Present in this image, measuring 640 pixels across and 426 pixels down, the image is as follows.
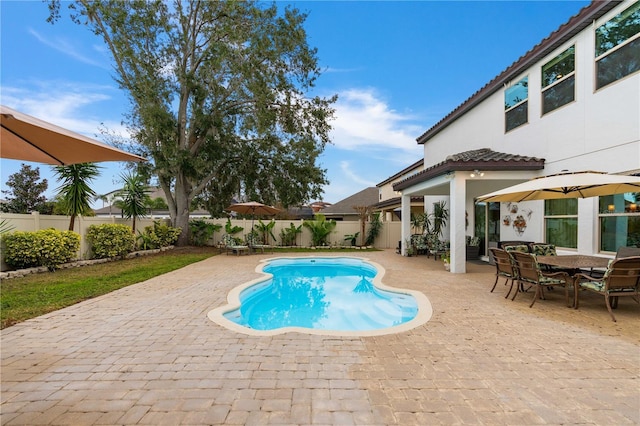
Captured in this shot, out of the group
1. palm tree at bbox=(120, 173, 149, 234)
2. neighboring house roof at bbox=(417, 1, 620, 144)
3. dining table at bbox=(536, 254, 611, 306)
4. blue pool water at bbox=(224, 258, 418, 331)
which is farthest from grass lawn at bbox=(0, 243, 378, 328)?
neighboring house roof at bbox=(417, 1, 620, 144)

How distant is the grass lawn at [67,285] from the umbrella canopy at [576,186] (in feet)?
34.2

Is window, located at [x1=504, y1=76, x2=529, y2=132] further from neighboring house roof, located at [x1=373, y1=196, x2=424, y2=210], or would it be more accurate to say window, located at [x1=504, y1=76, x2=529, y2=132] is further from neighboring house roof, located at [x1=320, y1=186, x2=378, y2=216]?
neighboring house roof, located at [x1=320, y1=186, x2=378, y2=216]

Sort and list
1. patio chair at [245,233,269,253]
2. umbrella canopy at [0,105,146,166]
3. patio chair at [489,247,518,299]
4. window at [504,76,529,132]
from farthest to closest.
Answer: patio chair at [245,233,269,253]
window at [504,76,529,132]
patio chair at [489,247,518,299]
umbrella canopy at [0,105,146,166]

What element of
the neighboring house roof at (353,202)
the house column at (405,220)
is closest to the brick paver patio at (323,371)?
the house column at (405,220)

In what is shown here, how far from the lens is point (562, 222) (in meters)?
9.72

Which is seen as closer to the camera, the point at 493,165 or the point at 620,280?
the point at 620,280

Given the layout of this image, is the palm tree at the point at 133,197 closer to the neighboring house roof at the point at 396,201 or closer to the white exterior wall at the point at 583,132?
the neighboring house roof at the point at 396,201

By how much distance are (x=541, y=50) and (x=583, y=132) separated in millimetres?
3333

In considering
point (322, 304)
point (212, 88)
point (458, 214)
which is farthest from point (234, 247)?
point (458, 214)

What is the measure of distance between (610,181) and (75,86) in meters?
18.9

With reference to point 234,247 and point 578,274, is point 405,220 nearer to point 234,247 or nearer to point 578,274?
point 234,247

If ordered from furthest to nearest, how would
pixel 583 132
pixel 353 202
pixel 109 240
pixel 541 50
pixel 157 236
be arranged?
pixel 353 202
pixel 157 236
pixel 109 240
pixel 541 50
pixel 583 132

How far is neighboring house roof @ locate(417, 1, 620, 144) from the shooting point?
8.12 m

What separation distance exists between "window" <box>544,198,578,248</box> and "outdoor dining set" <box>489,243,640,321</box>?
1.97 m
